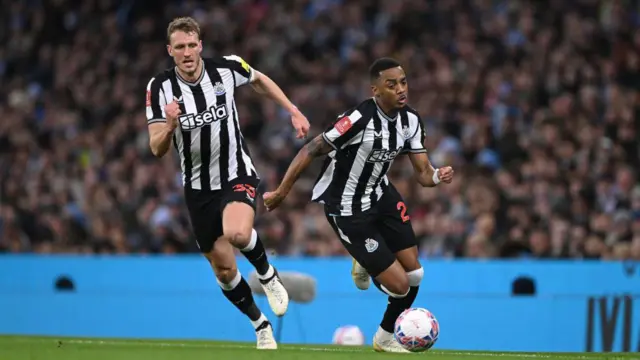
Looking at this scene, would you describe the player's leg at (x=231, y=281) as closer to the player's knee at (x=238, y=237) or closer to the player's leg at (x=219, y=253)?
the player's leg at (x=219, y=253)

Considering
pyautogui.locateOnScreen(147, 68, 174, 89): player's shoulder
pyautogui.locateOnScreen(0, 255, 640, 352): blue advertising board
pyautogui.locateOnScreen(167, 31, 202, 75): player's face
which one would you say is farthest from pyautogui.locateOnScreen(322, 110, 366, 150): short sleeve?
pyautogui.locateOnScreen(0, 255, 640, 352): blue advertising board

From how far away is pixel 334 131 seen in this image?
31.5ft

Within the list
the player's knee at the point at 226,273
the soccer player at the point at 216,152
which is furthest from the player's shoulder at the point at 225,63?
the player's knee at the point at 226,273

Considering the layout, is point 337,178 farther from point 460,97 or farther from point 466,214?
point 460,97

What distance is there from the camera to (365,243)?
31.9ft

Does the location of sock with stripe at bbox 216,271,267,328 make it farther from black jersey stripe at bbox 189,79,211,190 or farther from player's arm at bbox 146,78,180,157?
player's arm at bbox 146,78,180,157

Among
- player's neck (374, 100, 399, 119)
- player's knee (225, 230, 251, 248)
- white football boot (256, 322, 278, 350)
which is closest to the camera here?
player's knee (225, 230, 251, 248)

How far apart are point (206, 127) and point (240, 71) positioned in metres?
0.58

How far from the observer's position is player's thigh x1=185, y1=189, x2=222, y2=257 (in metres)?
9.43

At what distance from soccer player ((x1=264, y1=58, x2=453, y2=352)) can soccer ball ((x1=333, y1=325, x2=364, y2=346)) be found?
2.70 m

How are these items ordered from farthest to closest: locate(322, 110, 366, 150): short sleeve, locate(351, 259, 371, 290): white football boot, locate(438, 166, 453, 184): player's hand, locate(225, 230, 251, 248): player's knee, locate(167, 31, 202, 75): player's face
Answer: locate(351, 259, 371, 290): white football boot
locate(322, 110, 366, 150): short sleeve
locate(438, 166, 453, 184): player's hand
locate(167, 31, 202, 75): player's face
locate(225, 230, 251, 248): player's knee

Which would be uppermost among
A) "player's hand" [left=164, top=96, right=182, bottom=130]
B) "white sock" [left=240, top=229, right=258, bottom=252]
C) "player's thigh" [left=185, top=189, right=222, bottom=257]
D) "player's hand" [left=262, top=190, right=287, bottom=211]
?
"player's hand" [left=164, top=96, right=182, bottom=130]

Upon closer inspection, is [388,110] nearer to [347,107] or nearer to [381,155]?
[381,155]

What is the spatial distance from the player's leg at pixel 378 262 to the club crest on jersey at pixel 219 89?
54.4 inches
